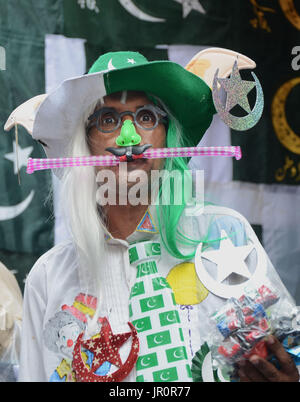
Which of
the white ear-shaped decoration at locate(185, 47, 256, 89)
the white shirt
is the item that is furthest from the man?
the white ear-shaped decoration at locate(185, 47, 256, 89)

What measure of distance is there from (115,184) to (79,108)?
0.28 metres

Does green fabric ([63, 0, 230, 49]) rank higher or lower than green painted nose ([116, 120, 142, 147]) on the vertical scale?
higher

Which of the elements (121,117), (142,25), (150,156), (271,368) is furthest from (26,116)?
(271,368)

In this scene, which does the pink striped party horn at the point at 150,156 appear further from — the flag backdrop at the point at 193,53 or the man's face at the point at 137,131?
the flag backdrop at the point at 193,53

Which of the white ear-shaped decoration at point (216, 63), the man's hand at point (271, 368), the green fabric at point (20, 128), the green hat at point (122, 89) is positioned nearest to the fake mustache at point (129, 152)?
the green hat at point (122, 89)

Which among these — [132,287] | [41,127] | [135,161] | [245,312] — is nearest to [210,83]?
[135,161]

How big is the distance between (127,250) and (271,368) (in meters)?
0.62

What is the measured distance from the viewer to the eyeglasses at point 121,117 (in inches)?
75.2

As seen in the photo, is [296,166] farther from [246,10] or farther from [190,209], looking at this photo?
[190,209]

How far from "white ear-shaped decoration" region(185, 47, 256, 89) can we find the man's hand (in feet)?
3.17

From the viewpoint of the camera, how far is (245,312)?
1.52 meters

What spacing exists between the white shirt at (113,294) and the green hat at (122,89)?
1.09ft

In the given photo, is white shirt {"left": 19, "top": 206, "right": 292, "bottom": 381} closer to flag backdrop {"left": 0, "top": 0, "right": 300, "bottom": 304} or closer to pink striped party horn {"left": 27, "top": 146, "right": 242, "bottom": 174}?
pink striped party horn {"left": 27, "top": 146, "right": 242, "bottom": 174}

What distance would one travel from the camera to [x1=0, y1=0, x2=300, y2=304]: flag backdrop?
2.78 metres
